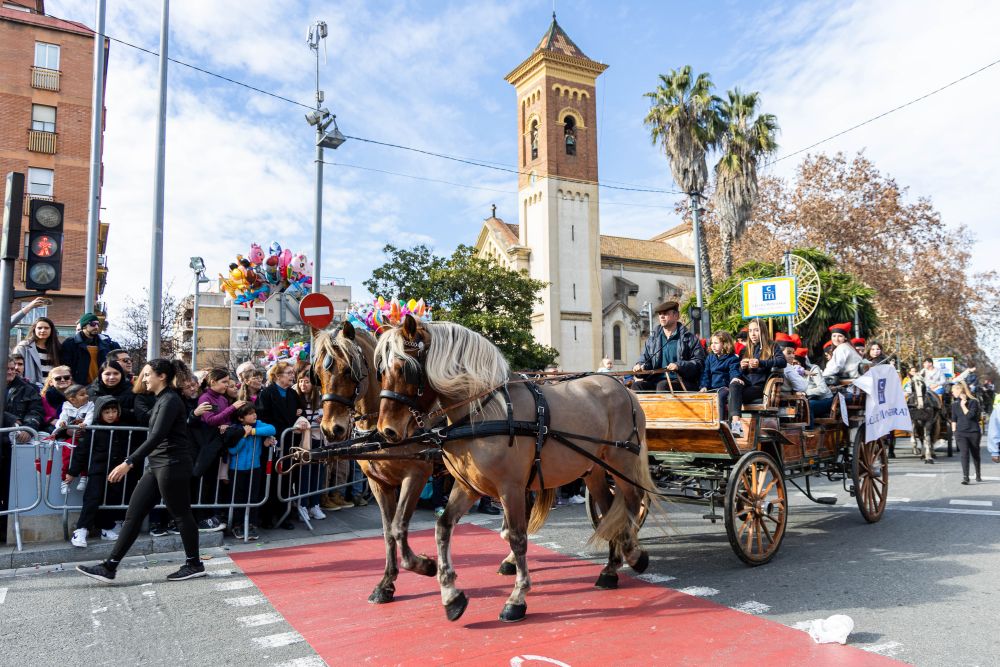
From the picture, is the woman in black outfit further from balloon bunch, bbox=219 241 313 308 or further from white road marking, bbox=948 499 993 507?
white road marking, bbox=948 499 993 507

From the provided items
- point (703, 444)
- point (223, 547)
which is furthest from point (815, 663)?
point (223, 547)

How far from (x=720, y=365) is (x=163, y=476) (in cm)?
537

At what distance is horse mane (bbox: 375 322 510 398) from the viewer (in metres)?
4.55

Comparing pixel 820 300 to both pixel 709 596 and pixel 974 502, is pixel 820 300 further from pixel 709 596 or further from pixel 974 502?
pixel 709 596

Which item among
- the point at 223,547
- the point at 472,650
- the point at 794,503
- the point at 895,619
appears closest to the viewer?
the point at 472,650

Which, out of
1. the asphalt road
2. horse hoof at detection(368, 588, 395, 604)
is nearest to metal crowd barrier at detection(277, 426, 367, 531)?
the asphalt road

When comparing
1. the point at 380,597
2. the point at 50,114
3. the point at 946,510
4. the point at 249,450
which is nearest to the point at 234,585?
the point at 380,597

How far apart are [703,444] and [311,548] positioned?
4.22 m

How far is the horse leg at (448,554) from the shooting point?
14.9 feet

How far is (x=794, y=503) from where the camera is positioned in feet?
31.3

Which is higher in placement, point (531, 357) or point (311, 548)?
point (531, 357)

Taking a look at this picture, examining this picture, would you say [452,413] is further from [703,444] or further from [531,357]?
[531,357]

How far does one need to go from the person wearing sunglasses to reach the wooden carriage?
6.55m

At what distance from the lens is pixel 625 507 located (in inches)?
218
